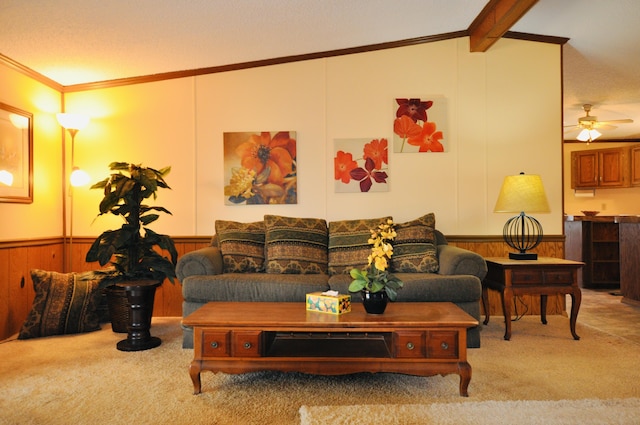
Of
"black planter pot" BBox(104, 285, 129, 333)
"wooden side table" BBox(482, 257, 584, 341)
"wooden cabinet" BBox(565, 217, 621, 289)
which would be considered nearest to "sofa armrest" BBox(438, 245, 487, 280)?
"wooden side table" BBox(482, 257, 584, 341)

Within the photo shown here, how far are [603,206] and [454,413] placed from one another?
7.80 meters

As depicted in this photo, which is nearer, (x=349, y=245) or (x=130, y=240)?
(x=130, y=240)

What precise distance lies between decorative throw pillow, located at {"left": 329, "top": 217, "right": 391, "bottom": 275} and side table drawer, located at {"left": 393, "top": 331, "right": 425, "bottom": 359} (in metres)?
1.37

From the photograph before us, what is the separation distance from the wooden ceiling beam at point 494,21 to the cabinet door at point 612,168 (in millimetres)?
4874

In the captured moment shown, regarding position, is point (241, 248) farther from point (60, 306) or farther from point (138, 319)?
point (60, 306)

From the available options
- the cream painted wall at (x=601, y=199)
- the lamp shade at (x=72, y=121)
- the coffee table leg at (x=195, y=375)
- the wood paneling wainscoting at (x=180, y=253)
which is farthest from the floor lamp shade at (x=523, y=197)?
the cream painted wall at (x=601, y=199)

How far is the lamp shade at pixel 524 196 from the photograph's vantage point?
3795mm

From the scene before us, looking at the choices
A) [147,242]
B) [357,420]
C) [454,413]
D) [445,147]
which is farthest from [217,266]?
[445,147]

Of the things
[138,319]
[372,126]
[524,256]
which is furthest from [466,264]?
[138,319]

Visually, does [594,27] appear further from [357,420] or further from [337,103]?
[357,420]

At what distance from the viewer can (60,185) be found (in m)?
4.59

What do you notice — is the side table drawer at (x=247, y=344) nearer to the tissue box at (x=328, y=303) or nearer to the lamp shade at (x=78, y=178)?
the tissue box at (x=328, y=303)

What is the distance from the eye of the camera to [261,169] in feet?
15.0

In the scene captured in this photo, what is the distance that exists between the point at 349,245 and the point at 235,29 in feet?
6.56
